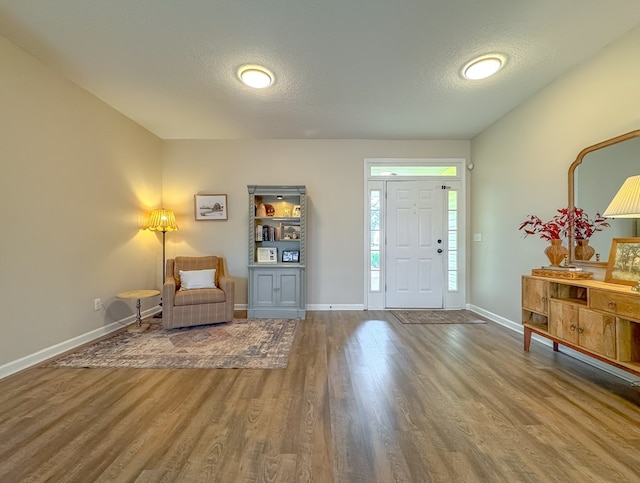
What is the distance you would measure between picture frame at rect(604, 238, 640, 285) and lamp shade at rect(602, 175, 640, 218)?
1.22 feet

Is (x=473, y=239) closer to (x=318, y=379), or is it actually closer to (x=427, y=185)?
(x=427, y=185)

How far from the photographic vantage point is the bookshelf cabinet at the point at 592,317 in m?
1.89

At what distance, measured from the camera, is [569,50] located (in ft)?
7.88

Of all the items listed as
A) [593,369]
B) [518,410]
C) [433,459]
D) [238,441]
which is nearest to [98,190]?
[238,441]

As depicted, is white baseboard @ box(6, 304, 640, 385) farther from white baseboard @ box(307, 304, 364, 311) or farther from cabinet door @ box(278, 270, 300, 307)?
cabinet door @ box(278, 270, 300, 307)

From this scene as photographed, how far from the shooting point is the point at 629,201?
6.07 feet

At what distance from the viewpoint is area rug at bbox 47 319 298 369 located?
2.50m

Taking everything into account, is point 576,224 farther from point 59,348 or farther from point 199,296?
point 59,348

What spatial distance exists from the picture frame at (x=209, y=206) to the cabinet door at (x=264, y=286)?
1204mm

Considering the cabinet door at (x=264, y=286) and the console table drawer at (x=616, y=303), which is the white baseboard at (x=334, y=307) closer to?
the cabinet door at (x=264, y=286)

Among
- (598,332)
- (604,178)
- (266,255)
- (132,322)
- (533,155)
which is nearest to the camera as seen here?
(598,332)

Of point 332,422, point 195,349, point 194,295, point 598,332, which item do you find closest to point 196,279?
point 194,295

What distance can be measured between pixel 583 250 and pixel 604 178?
647mm

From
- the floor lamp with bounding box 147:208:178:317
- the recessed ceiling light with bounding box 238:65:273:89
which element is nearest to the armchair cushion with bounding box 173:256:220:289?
the floor lamp with bounding box 147:208:178:317
